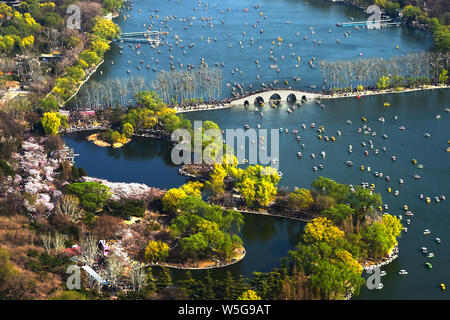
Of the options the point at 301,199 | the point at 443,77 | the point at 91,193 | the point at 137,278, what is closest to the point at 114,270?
the point at 137,278

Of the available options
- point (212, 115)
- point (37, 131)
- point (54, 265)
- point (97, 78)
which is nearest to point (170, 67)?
point (97, 78)

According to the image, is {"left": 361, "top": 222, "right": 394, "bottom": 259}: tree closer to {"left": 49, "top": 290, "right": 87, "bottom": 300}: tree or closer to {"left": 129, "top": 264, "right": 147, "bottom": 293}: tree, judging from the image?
{"left": 129, "top": 264, "right": 147, "bottom": 293}: tree

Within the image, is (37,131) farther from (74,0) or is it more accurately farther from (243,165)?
(74,0)

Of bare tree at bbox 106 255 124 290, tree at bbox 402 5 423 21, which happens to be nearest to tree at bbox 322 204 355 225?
bare tree at bbox 106 255 124 290

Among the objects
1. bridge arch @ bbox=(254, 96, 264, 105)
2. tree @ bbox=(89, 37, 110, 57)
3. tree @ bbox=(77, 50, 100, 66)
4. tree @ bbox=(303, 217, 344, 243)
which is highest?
tree @ bbox=(89, 37, 110, 57)

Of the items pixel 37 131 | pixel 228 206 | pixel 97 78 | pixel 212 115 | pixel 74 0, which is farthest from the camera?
pixel 74 0

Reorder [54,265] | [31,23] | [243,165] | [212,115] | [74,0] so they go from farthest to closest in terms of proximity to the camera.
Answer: [74,0], [31,23], [212,115], [243,165], [54,265]

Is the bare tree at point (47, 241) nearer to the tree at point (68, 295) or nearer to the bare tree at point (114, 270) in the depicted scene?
the bare tree at point (114, 270)
